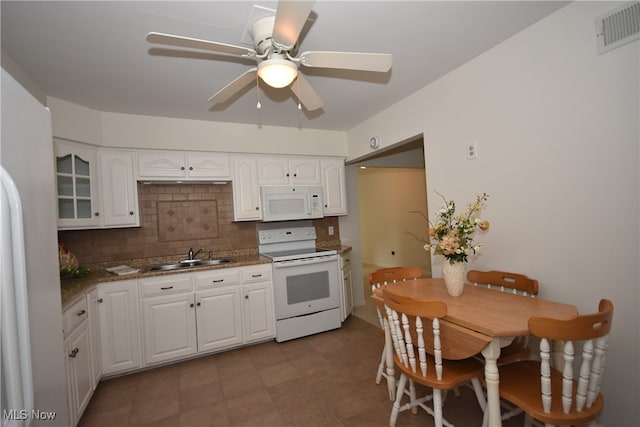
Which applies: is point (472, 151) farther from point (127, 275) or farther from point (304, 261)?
point (127, 275)

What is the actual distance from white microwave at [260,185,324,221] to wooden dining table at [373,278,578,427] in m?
1.78

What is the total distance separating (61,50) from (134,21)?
64 cm

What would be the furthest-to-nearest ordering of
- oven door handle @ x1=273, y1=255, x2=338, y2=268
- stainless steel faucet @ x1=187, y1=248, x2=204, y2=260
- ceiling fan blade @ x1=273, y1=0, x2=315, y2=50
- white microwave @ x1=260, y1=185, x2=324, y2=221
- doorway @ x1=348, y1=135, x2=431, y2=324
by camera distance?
doorway @ x1=348, y1=135, x2=431, y2=324 → white microwave @ x1=260, y1=185, x2=324, y2=221 → stainless steel faucet @ x1=187, y1=248, x2=204, y2=260 → oven door handle @ x1=273, y1=255, x2=338, y2=268 → ceiling fan blade @ x1=273, y1=0, x2=315, y2=50

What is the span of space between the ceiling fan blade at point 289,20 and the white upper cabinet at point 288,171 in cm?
212

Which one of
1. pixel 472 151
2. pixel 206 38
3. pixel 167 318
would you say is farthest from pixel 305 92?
pixel 167 318

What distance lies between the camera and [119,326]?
2.65 metres

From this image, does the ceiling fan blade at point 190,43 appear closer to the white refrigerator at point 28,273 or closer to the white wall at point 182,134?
the white refrigerator at point 28,273

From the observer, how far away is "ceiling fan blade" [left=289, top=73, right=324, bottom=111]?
1.92 metres

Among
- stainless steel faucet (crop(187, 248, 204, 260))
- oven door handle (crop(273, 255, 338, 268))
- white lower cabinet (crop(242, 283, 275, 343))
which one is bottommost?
white lower cabinet (crop(242, 283, 275, 343))

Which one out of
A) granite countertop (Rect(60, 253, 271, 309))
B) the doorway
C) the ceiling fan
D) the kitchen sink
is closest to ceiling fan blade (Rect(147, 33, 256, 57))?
the ceiling fan

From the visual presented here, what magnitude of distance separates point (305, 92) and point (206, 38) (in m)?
0.68

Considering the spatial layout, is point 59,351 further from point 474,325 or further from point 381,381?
point 381,381

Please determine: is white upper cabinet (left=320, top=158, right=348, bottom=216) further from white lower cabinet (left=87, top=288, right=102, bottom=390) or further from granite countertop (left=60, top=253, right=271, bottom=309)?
white lower cabinet (left=87, top=288, right=102, bottom=390)

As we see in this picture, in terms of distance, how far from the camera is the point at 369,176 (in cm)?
738
